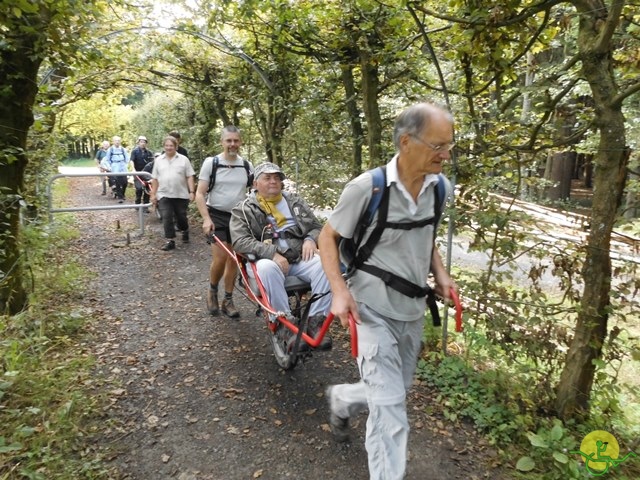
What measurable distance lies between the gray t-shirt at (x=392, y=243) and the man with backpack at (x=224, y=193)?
120 inches

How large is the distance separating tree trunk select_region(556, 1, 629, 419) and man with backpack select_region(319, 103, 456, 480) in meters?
1.24

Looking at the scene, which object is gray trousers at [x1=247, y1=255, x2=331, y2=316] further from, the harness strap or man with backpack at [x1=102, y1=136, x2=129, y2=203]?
man with backpack at [x1=102, y1=136, x2=129, y2=203]

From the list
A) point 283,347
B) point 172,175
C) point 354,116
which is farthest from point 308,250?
point 172,175

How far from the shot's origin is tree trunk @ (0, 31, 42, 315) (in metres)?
4.00

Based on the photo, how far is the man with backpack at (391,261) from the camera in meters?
2.34

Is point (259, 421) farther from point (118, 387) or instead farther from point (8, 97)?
point (8, 97)

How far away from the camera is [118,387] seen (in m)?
3.87

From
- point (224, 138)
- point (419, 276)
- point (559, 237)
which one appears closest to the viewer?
point (419, 276)

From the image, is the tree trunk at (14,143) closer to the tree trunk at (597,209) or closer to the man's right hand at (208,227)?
the man's right hand at (208,227)

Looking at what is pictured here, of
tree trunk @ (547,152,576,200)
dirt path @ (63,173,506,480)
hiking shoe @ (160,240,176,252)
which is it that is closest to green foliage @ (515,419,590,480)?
dirt path @ (63,173,506,480)

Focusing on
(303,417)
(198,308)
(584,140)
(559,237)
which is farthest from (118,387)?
(584,140)

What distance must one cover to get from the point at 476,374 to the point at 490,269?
956 millimetres

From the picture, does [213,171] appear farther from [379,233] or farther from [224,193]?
[379,233]

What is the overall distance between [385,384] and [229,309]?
3431mm
